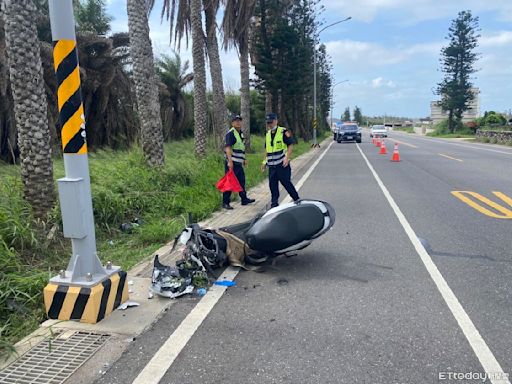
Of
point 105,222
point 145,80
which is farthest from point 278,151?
point 145,80

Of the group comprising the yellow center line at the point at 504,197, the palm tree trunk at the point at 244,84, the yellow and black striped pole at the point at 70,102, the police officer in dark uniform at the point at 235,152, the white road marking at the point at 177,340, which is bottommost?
the yellow center line at the point at 504,197

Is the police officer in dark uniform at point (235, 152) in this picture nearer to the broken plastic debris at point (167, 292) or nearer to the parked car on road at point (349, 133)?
the broken plastic debris at point (167, 292)

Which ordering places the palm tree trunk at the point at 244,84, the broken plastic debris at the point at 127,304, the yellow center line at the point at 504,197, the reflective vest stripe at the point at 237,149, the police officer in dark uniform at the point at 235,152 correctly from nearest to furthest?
1. the broken plastic debris at the point at 127,304
2. the police officer in dark uniform at the point at 235,152
3. the reflective vest stripe at the point at 237,149
4. the yellow center line at the point at 504,197
5. the palm tree trunk at the point at 244,84

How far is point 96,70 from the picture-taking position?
760 inches

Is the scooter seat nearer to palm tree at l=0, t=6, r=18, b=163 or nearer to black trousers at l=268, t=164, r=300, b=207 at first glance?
black trousers at l=268, t=164, r=300, b=207

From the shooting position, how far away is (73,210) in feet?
13.6

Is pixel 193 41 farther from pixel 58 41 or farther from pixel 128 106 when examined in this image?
pixel 58 41

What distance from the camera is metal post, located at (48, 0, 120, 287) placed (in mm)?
4094

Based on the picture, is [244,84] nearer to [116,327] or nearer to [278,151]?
[278,151]

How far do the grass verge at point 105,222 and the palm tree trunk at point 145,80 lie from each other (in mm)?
390

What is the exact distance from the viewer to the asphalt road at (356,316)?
329cm

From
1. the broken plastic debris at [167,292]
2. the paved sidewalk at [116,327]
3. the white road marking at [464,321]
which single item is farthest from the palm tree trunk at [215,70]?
the broken plastic debris at [167,292]

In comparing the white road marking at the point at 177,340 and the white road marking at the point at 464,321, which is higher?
the white road marking at the point at 177,340

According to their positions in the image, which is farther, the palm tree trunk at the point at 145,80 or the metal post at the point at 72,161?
the palm tree trunk at the point at 145,80
